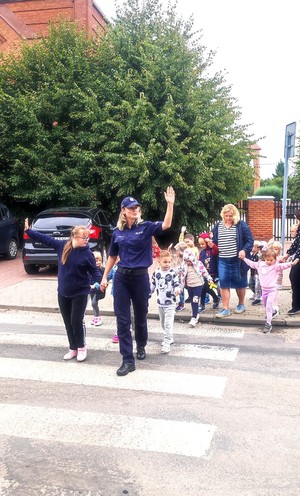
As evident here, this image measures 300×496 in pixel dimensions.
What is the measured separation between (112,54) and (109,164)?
4.28m

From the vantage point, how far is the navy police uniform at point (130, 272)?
5.62 metres

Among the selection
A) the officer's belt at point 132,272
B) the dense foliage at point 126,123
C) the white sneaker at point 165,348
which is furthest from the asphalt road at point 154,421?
the dense foliage at point 126,123

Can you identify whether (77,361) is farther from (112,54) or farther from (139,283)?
(112,54)

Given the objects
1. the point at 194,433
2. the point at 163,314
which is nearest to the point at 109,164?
the point at 163,314

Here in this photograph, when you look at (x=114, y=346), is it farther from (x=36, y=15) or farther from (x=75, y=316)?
(x=36, y=15)

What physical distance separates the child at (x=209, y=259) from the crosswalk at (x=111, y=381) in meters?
0.89

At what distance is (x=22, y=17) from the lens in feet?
88.3

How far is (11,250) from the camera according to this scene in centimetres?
1571

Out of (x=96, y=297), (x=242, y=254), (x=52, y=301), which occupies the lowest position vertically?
(x=52, y=301)

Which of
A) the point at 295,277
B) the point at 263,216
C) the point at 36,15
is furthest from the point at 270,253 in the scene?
the point at 36,15

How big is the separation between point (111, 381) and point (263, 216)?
14.3 meters

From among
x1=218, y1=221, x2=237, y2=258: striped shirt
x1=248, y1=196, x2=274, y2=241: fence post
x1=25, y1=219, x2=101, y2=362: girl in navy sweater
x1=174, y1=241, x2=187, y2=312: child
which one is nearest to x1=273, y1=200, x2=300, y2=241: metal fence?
x1=248, y1=196, x2=274, y2=241: fence post

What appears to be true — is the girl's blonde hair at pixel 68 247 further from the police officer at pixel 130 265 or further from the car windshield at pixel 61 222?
the car windshield at pixel 61 222

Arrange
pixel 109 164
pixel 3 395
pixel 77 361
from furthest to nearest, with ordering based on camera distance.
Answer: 1. pixel 109 164
2. pixel 77 361
3. pixel 3 395
